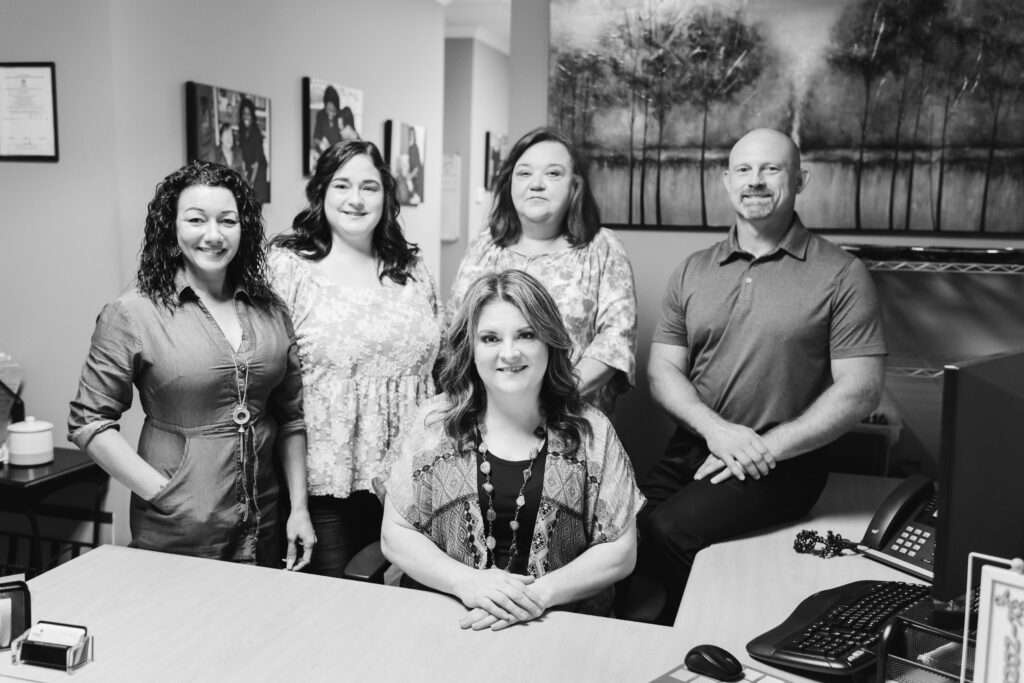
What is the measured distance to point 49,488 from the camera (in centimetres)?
299

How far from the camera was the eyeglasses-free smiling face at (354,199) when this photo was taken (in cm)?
235

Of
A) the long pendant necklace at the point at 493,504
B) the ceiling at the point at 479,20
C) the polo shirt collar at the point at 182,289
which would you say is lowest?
the long pendant necklace at the point at 493,504

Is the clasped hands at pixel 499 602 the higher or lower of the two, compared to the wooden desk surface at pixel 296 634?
higher

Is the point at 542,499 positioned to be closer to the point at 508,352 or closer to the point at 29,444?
the point at 508,352

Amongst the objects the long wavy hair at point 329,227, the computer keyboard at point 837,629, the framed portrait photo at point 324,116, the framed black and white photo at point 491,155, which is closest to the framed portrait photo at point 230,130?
the framed portrait photo at point 324,116

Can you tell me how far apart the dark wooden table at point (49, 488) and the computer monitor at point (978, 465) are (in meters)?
2.73

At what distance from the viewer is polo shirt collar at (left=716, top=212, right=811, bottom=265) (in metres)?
2.39

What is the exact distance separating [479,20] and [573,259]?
5067 mm

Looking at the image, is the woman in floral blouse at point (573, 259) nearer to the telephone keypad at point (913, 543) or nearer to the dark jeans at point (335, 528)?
the dark jeans at point (335, 528)

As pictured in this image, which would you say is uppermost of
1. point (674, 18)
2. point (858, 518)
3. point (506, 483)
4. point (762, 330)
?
point (674, 18)

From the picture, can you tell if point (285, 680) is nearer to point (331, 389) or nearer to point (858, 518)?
point (331, 389)

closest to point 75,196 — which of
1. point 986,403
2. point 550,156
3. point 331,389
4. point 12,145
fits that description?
point 12,145

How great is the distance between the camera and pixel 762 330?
234 cm

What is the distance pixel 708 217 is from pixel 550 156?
0.77 meters
